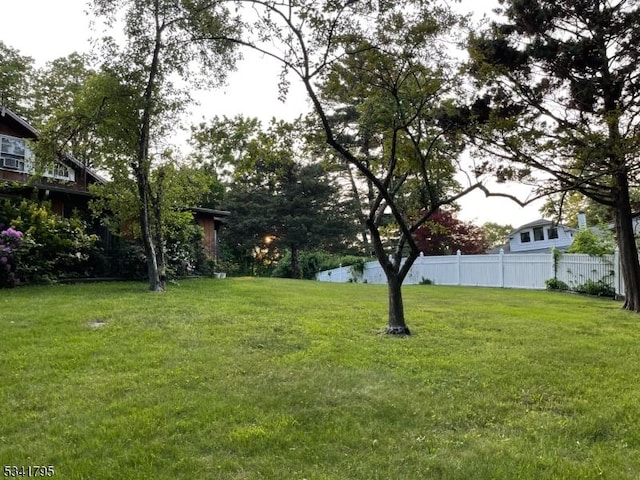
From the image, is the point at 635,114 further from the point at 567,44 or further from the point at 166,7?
the point at 166,7

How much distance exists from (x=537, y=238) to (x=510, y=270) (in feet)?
58.9

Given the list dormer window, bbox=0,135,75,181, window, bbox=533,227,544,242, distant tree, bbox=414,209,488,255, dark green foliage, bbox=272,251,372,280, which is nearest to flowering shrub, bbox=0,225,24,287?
dormer window, bbox=0,135,75,181

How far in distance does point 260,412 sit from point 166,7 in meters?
8.19

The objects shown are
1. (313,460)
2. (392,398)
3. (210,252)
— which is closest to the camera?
(313,460)

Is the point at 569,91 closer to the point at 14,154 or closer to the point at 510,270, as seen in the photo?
the point at 510,270

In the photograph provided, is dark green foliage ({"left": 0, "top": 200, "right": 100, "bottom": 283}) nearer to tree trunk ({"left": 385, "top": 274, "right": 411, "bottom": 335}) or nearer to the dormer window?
the dormer window

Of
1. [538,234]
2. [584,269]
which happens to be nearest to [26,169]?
[584,269]

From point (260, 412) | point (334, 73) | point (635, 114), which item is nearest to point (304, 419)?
point (260, 412)

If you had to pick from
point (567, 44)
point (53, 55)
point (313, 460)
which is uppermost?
point (53, 55)

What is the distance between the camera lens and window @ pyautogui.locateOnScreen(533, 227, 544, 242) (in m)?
32.1

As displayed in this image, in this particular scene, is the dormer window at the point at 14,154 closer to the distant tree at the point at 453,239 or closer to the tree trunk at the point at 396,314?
the tree trunk at the point at 396,314

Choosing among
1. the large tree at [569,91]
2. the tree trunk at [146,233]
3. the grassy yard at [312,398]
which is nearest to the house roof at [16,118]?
the tree trunk at [146,233]

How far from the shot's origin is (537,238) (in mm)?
32312

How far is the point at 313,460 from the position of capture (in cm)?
291
